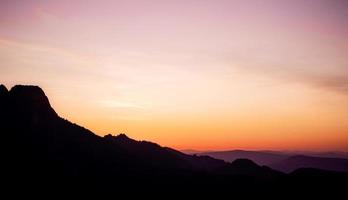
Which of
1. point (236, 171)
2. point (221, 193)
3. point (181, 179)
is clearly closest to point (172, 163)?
point (236, 171)

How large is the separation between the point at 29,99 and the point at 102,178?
40.0 m

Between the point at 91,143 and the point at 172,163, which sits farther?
the point at 172,163

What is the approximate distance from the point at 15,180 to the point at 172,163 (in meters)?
67.0

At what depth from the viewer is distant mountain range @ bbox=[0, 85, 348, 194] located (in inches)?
3802

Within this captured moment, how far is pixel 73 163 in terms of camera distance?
108875 mm

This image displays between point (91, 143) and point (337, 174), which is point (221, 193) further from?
point (91, 143)

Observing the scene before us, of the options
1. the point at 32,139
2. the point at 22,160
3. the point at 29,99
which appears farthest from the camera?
the point at 29,99

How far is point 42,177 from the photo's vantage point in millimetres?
95375

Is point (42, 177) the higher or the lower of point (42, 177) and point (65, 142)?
the lower

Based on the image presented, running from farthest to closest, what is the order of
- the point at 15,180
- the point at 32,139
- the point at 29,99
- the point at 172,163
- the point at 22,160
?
the point at 172,163 < the point at 29,99 < the point at 32,139 < the point at 22,160 < the point at 15,180

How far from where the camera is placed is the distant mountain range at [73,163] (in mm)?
96562

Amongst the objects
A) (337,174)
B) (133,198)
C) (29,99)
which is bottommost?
(133,198)

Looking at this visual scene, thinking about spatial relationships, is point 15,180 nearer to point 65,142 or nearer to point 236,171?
point 65,142

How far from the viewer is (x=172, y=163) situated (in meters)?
146
